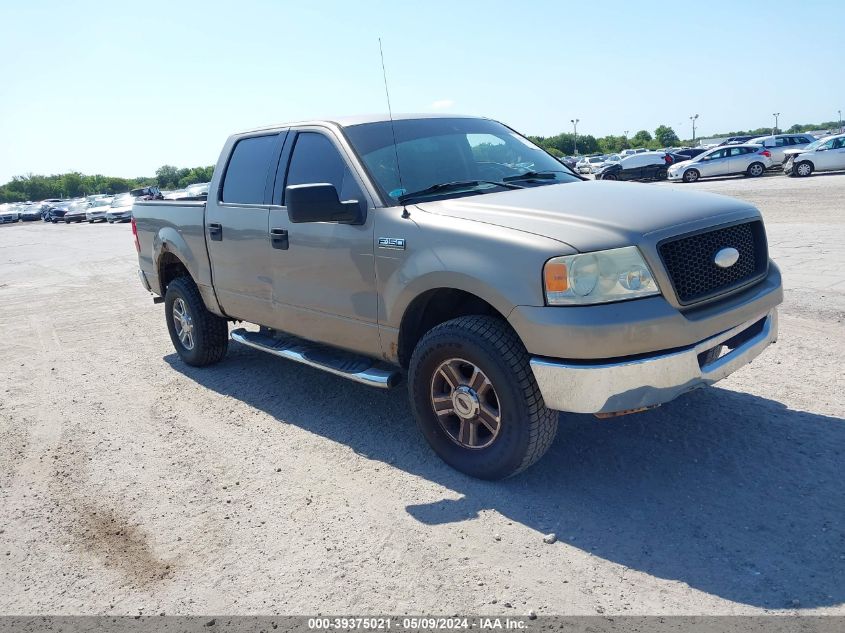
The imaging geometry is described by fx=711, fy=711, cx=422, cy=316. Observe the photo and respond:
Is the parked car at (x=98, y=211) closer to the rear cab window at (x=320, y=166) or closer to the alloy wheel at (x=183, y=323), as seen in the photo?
the alloy wheel at (x=183, y=323)

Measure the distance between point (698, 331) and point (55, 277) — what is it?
14.6 m

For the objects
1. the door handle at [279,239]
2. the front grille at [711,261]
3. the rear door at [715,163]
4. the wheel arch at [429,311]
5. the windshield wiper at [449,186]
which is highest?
the windshield wiper at [449,186]

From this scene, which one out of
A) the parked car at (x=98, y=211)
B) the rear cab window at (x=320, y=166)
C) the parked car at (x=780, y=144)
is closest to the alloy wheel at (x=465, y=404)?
the rear cab window at (x=320, y=166)

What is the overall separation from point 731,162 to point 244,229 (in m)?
30.2

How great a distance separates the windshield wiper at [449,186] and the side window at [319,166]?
0.30 m

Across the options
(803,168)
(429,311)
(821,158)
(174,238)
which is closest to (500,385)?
(429,311)

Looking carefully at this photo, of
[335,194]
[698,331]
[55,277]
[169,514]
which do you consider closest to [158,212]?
[335,194]

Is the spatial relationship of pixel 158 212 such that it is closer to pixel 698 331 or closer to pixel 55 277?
pixel 698 331

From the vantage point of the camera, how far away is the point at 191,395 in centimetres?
585

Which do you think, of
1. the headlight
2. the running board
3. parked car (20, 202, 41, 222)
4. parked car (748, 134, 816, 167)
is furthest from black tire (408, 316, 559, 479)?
parked car (20, 202, 41, 222)

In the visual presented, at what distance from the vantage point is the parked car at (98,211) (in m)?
42.5

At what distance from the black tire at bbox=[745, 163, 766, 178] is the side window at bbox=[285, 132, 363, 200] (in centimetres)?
3032

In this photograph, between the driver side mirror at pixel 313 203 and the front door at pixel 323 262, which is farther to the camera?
the front door at pixel 323 262

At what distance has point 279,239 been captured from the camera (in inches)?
193
